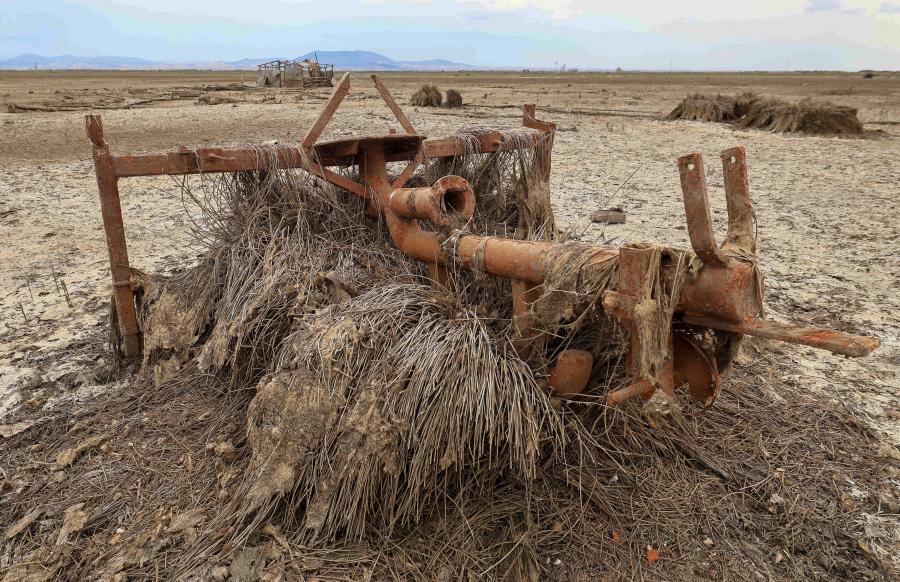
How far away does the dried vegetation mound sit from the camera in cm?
1385

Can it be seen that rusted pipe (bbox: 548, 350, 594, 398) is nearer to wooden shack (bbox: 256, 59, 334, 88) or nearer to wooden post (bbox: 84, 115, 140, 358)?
wooden post (bbox: 84, 115, 140, 358)

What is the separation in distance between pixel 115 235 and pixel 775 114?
16234mm

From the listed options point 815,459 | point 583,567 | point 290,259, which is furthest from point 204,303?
point 815,459

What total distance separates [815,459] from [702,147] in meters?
11.2

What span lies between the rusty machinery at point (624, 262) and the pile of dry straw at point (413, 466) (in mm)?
153

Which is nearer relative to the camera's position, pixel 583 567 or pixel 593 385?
pixel 583 567

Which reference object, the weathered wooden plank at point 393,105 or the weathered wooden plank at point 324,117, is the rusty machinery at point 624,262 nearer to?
the weathered wooden plank at point 324,117

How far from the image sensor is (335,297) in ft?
9.91

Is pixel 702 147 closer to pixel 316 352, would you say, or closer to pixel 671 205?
pixel 671 205

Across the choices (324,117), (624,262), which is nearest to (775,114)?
(324,117)

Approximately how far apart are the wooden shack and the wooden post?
28866 mm

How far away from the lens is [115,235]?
3.30m

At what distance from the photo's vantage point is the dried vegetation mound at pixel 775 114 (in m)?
13.9

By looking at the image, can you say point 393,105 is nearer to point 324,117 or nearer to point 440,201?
point 324,117
